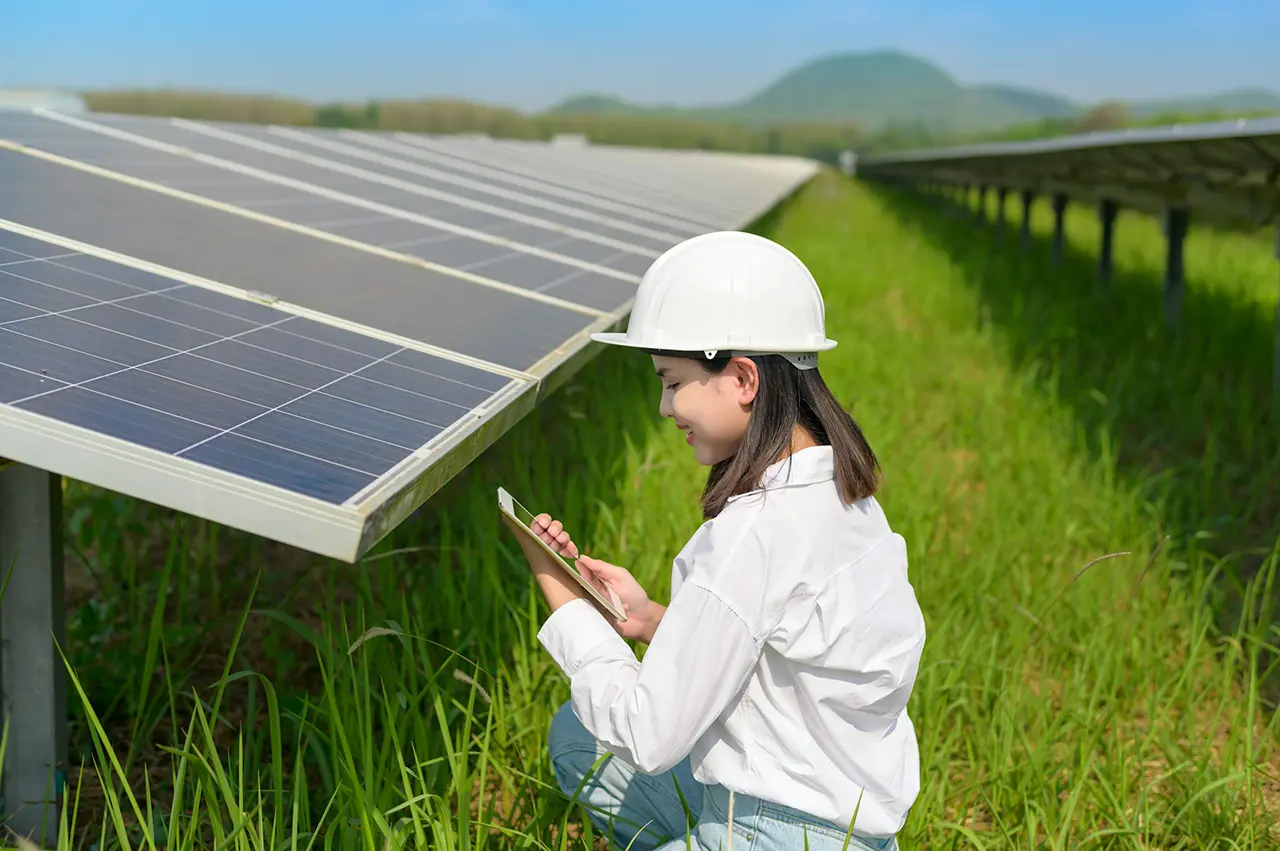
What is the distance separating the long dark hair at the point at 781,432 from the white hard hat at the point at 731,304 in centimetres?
2

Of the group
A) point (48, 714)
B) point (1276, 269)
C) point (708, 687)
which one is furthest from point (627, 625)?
point (1276, 269)

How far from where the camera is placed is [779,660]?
1882mm

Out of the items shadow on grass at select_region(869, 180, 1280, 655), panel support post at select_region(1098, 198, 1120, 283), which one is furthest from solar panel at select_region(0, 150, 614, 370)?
panel support post at select_region(1098, 198, 1120, 283)

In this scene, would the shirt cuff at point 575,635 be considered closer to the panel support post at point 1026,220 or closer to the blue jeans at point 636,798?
the blue jeans at point 636,798

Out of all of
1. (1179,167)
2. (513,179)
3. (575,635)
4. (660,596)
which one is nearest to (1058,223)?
(1179,167)

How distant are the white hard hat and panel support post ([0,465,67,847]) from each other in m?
1.26

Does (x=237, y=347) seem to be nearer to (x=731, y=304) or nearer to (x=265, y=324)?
(x=265, y=324)

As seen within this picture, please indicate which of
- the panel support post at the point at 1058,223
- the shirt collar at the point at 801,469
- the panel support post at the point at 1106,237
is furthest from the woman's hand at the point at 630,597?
the panel support post at the point at 1058,223

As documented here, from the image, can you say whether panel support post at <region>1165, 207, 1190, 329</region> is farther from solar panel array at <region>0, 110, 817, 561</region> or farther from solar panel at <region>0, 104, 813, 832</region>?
solar panel at <region>0, 104, 813, 832</region>

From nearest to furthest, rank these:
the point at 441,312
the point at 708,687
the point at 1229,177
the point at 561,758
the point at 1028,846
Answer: the point at 708,687 → the point at 561,758 → the point at 1028,846 → the point at 441,312 → the point at 1229,177

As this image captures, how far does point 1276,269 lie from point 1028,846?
12222 mm

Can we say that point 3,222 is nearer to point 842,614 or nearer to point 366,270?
point 366,270

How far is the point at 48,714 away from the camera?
247cm

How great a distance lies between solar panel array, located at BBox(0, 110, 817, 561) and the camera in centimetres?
156
